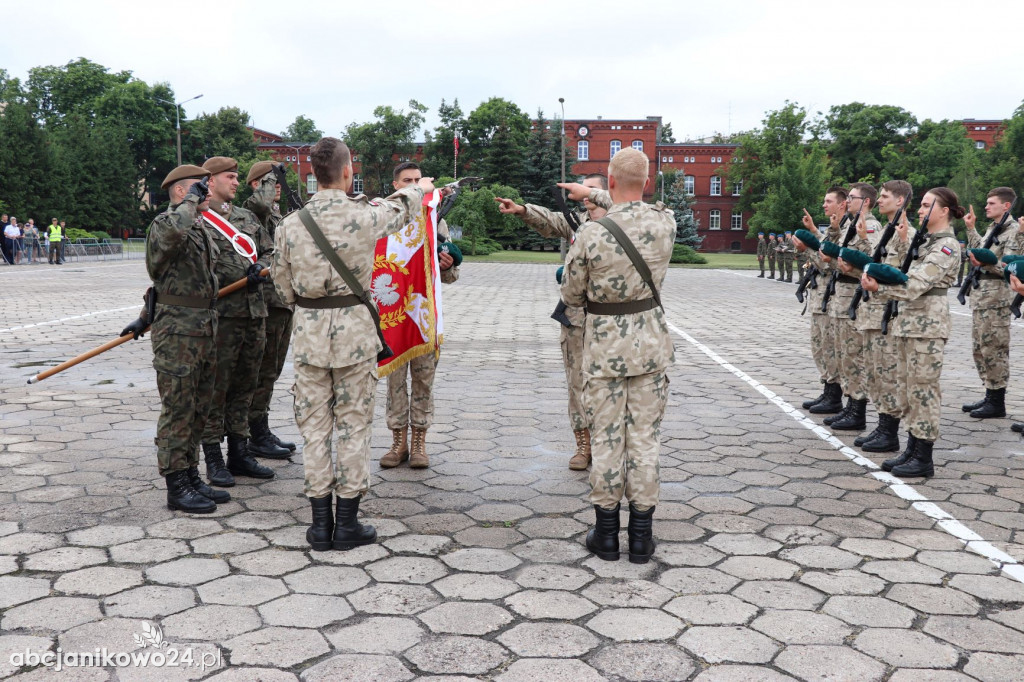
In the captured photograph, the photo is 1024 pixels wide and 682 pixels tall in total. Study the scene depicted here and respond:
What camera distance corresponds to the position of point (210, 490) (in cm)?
497

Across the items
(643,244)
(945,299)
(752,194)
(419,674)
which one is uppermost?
(752,194)

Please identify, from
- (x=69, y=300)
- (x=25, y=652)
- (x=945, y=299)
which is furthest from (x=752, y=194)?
(x=25, y=652)

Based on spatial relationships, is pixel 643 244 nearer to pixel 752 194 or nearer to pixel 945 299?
pixel 945 299

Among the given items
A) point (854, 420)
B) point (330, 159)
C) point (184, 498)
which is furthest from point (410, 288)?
point (854, 420)

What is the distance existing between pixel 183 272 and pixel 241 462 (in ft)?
4.68

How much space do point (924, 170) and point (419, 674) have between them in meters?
67.1

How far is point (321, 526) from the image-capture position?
4.29m

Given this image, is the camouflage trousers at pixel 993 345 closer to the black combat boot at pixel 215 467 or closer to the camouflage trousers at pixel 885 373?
the camouflage trousers at pixel 885 373

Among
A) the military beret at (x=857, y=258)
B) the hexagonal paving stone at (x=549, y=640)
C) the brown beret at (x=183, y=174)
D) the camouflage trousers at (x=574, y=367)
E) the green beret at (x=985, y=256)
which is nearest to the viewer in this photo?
the hexagonal paving stone at (x=549, y=640)

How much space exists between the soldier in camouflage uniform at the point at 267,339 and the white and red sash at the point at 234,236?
0.39 metres

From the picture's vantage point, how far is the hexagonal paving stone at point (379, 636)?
3.23m

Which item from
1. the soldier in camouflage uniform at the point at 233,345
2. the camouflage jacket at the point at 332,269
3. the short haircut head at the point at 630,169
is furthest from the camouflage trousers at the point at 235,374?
the short haircut head at the point at 630,169

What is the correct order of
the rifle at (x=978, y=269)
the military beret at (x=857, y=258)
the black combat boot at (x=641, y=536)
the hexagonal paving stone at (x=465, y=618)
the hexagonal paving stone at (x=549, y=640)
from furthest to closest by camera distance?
the rifle at (x=978, y=269) < the military beret at (x=857, y=258) < the black combat boot at (x=641, y=536) < the hexagonal paving stone at (x=465, y=618) < the hexagonal paving stone at (x=549, y=640)

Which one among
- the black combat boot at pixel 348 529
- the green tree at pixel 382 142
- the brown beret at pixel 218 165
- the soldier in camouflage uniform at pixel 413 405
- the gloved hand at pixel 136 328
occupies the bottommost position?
the black combat boot at pixel 348 529
